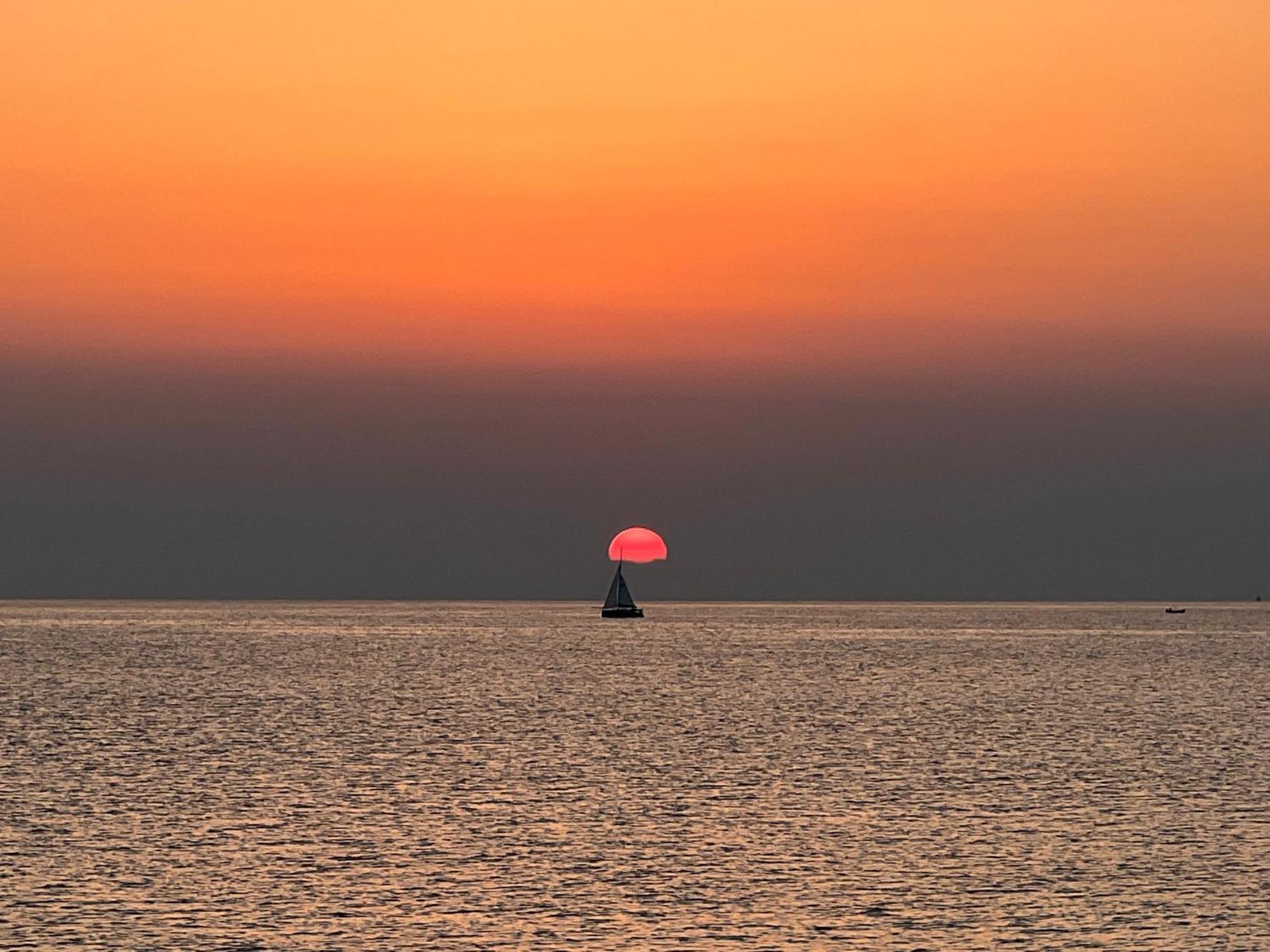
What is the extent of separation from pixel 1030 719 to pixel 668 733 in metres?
29.7

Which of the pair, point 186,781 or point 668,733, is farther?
point 668,733

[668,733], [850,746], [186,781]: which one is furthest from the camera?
[668,733]

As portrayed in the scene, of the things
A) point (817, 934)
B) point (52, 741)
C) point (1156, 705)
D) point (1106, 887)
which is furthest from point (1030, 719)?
point (817, 934)

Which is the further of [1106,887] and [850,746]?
[850,746]

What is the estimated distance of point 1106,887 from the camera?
5228 cm

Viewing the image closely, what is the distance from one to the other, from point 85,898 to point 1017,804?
3781cm

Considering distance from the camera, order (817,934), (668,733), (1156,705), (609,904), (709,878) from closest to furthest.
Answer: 1. (817,934)
2. (609,904)
3. (709,878)
4. (668,733)
5. (1156,705)

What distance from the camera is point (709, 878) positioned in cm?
5381

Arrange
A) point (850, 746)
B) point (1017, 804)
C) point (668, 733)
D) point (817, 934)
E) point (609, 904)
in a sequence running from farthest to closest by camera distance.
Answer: point (668, 733), point (850, 746), point (1017, 804), point (609, 904), point (817, 934)

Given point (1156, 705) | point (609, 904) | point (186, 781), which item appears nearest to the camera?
point (609, 904)

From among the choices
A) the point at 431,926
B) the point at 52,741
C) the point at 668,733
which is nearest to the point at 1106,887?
the point at 431,926

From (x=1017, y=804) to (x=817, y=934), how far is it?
2921cm

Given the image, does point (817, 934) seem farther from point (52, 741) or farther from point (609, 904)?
point (52, 741)

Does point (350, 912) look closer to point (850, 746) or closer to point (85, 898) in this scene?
point (85, 898)
